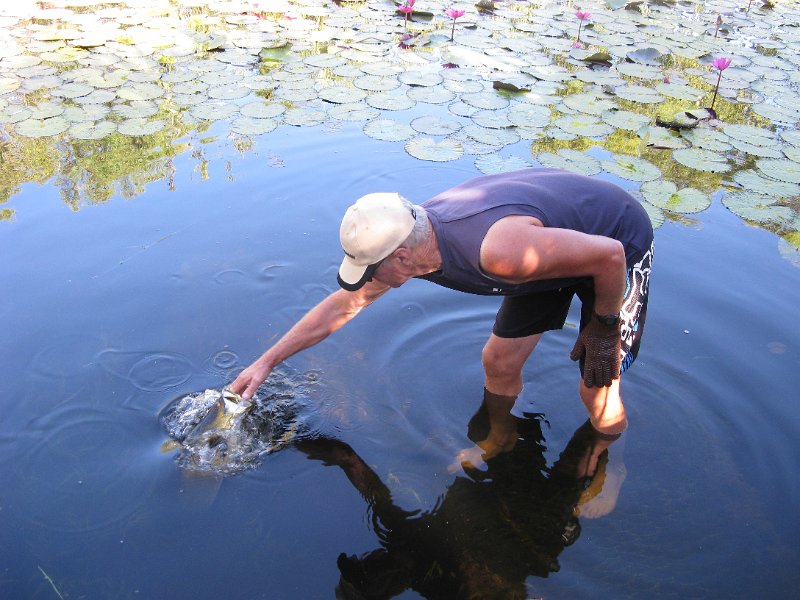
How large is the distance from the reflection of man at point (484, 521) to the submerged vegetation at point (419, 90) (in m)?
1.94

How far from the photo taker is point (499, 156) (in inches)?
191

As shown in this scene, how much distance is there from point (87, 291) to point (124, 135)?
5.74 ft

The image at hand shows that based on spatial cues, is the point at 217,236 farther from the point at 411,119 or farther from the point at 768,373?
the point at 768,373

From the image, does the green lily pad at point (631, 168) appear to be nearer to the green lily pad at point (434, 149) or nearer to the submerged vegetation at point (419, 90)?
the submerged vegetation at point (419, 90)

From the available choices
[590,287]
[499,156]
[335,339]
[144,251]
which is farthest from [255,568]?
[499,156]

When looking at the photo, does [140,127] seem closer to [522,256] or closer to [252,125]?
[252,125]

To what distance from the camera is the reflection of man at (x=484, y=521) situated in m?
2.40

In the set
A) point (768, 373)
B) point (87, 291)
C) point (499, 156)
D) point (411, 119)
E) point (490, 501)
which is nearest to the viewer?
point (490, 501)

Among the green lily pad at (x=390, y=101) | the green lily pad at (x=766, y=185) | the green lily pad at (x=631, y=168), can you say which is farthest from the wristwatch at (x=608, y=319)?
the green lily pad at (x=390, y=101)

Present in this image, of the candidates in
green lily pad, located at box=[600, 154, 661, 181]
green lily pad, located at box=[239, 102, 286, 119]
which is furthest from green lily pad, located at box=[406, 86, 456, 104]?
green lily pad, located at box=[600, 154, 661, 181]

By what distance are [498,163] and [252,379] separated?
2789 millimetres

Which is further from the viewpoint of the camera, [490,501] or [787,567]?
[490,501]

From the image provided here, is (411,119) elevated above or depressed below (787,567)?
above

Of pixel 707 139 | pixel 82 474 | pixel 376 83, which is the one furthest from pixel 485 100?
pixel 82 474
